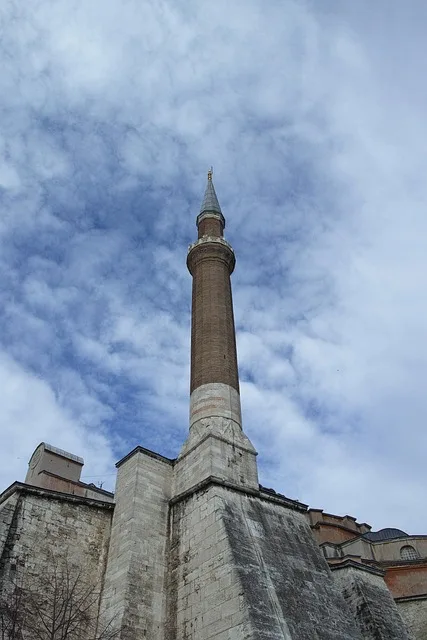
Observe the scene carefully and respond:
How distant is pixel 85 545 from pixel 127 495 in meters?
1.42

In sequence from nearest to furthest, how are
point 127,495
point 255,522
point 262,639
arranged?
point 262,639
point 255,522
point 127,495

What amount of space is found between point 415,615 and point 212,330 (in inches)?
389

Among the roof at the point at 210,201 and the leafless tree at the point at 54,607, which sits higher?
the roof at the point at 210,201

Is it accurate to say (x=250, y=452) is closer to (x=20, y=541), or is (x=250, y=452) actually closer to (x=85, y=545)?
(x=85, y=545)

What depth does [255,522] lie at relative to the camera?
496 inches

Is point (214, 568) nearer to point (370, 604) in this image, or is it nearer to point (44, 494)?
point (44, 494)

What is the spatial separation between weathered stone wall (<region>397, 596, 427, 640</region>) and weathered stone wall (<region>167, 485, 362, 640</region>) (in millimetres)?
4568

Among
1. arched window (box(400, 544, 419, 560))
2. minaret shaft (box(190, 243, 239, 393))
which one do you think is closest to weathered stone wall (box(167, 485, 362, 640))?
minaret shaft (box(190, 243, 239, 393))

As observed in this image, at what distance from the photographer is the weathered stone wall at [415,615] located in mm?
15461

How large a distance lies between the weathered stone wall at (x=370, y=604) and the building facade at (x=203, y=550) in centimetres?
3

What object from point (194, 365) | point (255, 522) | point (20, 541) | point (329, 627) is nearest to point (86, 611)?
point (20, 541)

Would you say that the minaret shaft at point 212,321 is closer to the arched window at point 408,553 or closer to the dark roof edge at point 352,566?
the dark roof edge at point 352,566

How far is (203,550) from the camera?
466 inches

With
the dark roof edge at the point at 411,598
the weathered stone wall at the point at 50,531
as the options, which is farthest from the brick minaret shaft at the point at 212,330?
the dark roof edge at the point at 411,598
